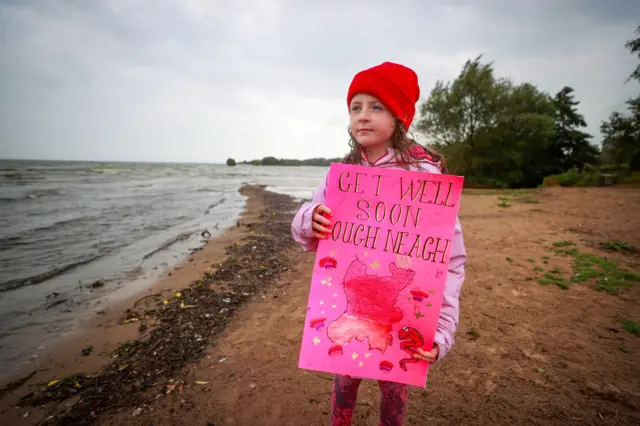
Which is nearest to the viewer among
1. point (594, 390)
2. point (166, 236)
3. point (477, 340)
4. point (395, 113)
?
point (395, 113)

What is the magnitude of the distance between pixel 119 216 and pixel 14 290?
25.4 feet

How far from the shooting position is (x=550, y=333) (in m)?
3.39

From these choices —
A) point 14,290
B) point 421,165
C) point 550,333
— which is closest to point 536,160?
point 550,333

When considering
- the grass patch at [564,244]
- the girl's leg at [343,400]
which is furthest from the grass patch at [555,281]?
the girl's leg at [343,400]

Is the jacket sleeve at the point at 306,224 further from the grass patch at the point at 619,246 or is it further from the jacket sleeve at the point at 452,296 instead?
the grass patch at the point at 619,246

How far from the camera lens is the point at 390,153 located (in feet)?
5.13

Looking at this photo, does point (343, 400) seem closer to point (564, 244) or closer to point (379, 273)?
point (379, 273)

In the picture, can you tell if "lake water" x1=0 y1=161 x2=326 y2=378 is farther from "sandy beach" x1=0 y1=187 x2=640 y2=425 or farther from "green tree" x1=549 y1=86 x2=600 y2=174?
"green tree" x1=549 y1=86 x2=600 y2=174

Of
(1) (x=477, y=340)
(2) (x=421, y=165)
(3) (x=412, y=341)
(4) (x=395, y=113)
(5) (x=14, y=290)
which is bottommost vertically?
(5) (x=14, y=290)

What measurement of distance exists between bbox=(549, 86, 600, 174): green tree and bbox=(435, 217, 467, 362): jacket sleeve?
1396 inches

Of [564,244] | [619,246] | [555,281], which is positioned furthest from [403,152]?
[619,246]

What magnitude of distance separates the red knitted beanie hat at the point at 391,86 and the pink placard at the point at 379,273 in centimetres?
38

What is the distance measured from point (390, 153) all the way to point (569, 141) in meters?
39.4

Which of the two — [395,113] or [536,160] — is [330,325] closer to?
[395,113]
